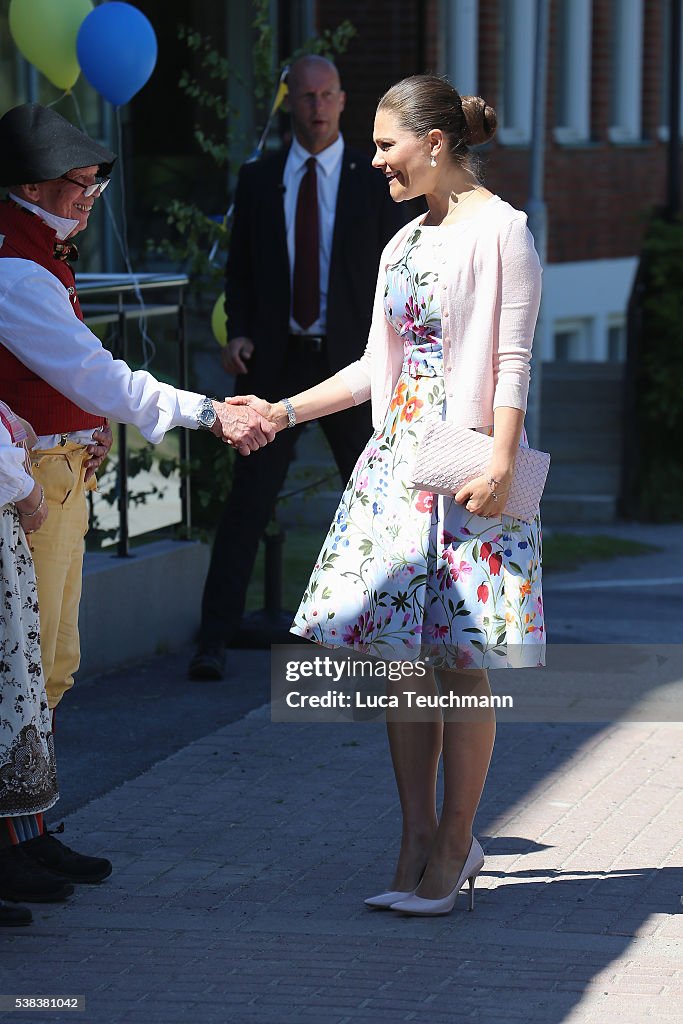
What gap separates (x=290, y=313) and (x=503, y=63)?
12.6 metres

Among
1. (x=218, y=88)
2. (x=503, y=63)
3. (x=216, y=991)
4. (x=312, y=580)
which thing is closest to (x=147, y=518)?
(x=312, y=580)

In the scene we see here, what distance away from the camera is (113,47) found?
7680 millimetres

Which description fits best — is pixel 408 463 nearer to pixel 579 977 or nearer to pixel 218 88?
pixel 579 977

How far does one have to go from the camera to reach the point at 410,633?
4.62 metres

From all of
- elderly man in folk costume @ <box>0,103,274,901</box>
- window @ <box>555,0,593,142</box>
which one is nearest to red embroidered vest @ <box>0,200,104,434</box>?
elderly man in folk costume @ <box>0,103,274,901</box>

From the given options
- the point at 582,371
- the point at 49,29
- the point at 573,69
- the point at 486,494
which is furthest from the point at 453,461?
the point at 573,69

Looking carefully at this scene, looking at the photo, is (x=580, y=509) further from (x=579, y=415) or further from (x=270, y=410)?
(x=270, y=410)

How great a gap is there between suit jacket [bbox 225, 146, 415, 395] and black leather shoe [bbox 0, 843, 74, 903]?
2.80m

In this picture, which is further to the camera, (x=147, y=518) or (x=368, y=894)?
(x=147, y=518)

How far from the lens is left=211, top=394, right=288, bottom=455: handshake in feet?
16.6

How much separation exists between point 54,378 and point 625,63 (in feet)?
58.3

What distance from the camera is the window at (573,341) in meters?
19.9

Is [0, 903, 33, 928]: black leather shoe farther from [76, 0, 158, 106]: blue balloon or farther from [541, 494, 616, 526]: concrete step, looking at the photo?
[541, 494, 616, 526]: concrete step

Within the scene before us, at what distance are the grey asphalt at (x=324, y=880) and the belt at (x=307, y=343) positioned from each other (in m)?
1.32
